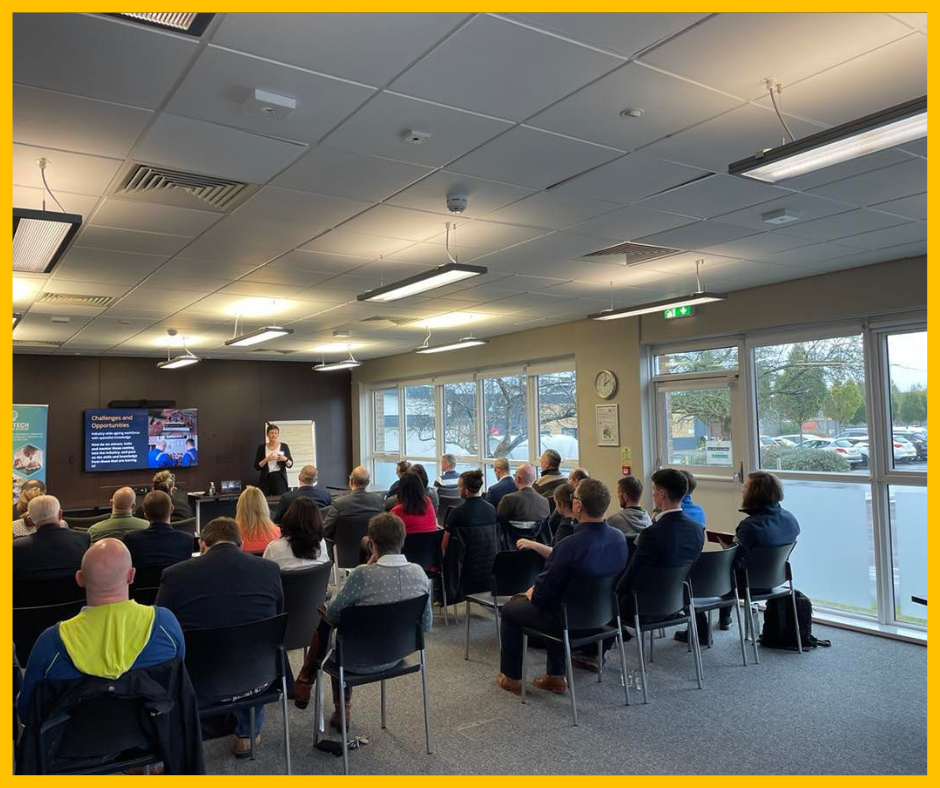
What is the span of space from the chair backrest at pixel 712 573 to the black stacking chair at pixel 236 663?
8.53 feet

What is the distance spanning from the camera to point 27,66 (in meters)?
2.41

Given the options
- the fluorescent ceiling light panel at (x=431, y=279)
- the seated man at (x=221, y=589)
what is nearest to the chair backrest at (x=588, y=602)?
the seated man at (x=221, y=589)

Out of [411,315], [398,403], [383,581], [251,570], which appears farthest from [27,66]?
[398,403]

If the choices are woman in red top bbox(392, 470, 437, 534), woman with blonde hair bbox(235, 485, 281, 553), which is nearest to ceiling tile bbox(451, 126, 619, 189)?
woman with blonde hair bbox(235, 485, 281, 553)

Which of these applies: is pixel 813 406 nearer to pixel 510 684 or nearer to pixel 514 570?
pixel 514 570

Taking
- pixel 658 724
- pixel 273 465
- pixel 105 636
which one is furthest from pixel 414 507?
pixel 273 465

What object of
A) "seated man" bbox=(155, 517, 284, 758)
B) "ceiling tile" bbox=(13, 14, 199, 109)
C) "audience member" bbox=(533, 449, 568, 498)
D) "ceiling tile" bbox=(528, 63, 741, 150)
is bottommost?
"seated man" bbox=(155, 517, 284, 758)

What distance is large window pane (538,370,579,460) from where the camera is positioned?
8828 millimetres

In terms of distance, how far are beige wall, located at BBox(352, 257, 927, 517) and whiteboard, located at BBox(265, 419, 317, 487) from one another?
262 cm

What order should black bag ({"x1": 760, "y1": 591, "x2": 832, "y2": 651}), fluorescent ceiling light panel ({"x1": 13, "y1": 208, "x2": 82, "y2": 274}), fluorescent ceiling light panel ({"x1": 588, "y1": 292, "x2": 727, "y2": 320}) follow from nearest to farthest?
fluorescent ceiling light panel ({"x1": 13, "y1": 208, "x2": 82, "y2": 274}), black bag ({"x1": 760, "y1": 591, "x2": 832, "y2": 651}), fluorescent ceiling light panel ({"x1": 588, "y1": 292, "x2": 727, "y2": 320})

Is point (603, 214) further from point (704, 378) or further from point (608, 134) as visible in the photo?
point (704, 378)

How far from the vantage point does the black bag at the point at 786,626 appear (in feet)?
16.3

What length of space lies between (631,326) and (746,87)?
4986mm

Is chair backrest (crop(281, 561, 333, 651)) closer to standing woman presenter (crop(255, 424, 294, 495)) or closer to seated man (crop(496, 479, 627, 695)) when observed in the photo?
seated man (crop(496, 479, 627, 695))
